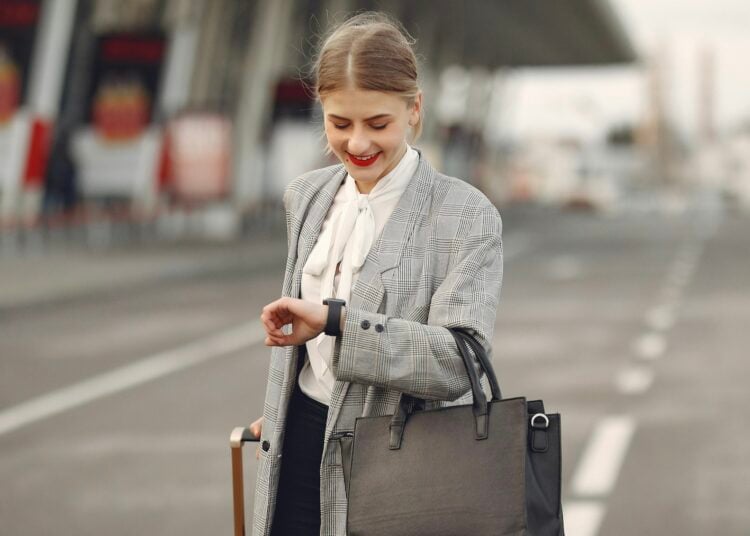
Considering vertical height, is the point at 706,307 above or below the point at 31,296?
above

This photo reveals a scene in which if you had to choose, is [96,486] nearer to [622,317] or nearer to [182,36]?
[622,317]

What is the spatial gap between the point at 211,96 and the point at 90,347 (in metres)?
31.5

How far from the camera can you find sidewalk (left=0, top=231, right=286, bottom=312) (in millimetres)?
18580

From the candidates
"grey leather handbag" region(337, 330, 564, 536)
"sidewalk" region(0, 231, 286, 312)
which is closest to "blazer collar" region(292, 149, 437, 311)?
"grey leather handbag" region(337, 330, 564, 536)

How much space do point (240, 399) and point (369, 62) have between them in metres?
7.52

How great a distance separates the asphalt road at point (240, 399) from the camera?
673 centimetres

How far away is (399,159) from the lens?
289 cm

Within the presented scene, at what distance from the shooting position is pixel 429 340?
8.75ft

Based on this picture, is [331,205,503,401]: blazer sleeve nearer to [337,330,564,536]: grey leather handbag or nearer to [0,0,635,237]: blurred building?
[337,330,564,536]: grey leather handbag

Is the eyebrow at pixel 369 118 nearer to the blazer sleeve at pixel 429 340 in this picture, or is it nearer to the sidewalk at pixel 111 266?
the blazer sleeve at pixel 429 340

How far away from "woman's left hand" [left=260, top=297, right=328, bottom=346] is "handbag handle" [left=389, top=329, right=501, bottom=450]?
223mm

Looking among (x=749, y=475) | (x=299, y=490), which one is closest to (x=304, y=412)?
(x=299, y=490)

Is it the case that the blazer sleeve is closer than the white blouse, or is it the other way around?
the blazer sleeve

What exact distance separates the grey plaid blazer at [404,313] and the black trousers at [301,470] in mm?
24
